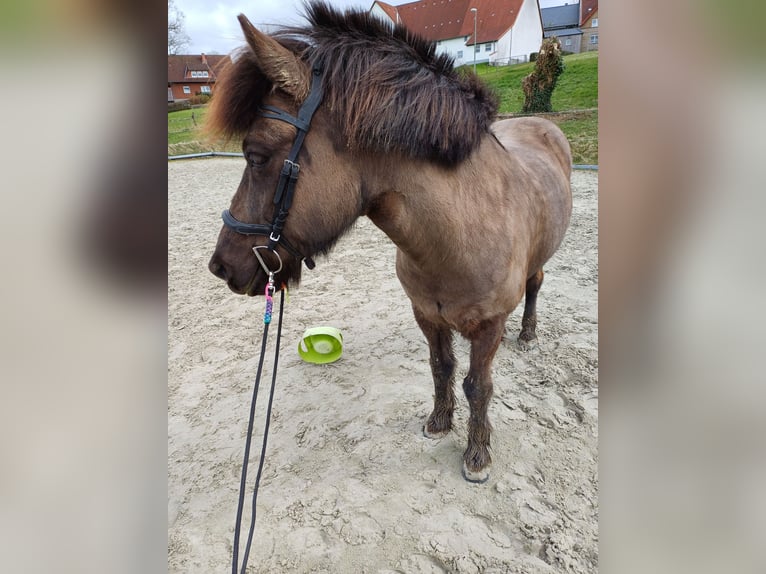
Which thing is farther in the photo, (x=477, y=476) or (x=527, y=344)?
(x=527, y=344)

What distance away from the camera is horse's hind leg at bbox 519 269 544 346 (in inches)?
137

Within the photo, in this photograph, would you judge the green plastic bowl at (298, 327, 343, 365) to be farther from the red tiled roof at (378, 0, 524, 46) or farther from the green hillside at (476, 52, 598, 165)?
the red tiled roof at (378, 0, 524, 46)

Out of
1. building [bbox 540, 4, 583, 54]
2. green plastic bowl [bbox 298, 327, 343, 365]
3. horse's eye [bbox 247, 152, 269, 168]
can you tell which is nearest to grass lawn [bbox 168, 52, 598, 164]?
building [bbox 540, 4, 583, 54]

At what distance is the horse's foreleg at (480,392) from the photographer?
2.04 meters

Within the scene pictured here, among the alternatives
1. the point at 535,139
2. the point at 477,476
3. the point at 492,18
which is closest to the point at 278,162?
the point at 477,476

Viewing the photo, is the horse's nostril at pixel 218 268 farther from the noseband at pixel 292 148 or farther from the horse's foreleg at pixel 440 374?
the horse's foreleg at pixel 440 374

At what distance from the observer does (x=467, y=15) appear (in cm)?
1103

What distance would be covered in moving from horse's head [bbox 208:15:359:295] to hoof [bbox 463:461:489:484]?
1.57 meters

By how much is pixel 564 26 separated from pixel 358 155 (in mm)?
12956

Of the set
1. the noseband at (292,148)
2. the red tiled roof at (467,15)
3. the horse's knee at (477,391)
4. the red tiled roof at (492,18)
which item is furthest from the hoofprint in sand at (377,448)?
the red tiled roof at (492,18)

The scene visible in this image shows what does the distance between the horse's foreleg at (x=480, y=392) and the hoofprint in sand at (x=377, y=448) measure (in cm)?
9

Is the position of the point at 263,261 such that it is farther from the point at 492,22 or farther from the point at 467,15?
the point at 492,22
